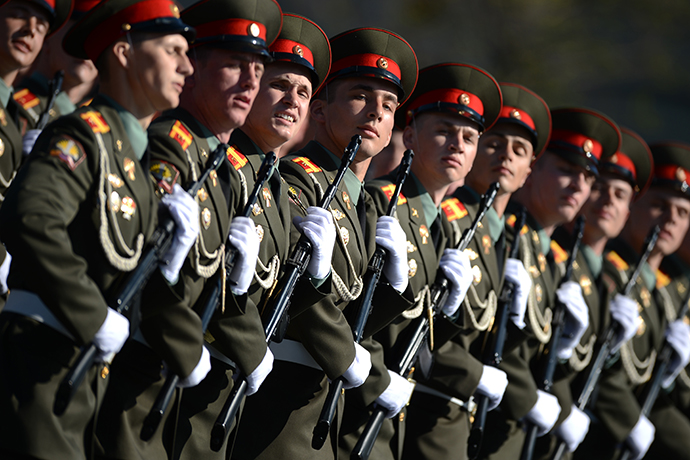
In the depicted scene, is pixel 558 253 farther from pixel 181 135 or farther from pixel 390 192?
pixel 181 135

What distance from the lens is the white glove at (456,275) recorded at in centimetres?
544

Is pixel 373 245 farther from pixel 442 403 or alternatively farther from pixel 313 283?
pixel 442 403

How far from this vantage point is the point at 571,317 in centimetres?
679

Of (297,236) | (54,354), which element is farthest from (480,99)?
(54,354)

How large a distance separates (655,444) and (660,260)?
1.59 metres

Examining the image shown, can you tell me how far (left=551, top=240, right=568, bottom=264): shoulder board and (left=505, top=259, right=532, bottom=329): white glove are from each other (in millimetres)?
889

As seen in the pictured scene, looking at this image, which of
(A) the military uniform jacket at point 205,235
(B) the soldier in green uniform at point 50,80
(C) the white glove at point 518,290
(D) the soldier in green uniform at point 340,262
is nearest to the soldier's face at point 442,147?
(D) the soldier in green uniform at point 340,262

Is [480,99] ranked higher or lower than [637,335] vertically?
higher

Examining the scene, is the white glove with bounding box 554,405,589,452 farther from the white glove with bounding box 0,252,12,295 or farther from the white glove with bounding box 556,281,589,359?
the white glove with bounding box 0,252,12,295

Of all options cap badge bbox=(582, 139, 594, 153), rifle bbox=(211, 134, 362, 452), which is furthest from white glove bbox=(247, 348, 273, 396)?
cap badge bbox=(582, 139, 594, 153)

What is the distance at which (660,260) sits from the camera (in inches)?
335

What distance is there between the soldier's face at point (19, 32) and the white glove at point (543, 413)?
3.80 m

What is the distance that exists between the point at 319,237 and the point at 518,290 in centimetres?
211

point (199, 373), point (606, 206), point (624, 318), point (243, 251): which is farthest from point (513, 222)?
point (199, 373)
